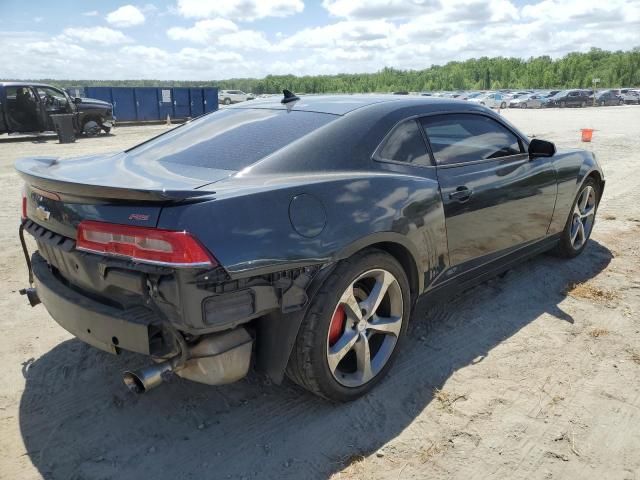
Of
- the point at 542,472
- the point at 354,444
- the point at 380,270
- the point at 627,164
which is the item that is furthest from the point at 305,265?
the point at 627,164

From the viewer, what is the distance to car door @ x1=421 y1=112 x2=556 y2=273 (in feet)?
10.7

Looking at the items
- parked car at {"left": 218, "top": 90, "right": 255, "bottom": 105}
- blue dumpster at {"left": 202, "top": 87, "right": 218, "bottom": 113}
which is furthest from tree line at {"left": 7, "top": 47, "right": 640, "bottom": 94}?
blue dumpster at {"left": 202, "top": 87, "right": 218, "bottom": 113}

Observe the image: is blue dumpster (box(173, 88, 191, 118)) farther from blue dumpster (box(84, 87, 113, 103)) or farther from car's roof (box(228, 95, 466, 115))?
car's roof (box(228, 95, 466, 115))

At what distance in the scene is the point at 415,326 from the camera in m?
3.63

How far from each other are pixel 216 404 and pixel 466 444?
4.26ft

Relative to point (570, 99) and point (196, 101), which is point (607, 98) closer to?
point (570, 99)

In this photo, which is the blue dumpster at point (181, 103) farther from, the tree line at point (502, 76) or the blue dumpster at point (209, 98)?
the tree line at point (502, 76)

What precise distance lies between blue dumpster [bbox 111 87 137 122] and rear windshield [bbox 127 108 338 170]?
971 inches

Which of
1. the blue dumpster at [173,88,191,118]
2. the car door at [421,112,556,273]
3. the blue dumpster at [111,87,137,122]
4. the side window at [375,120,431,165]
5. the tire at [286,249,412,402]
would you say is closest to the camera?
the tire at [286,249,412,402]

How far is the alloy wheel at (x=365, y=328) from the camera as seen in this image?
8.77 feet

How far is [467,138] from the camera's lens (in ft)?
11.9

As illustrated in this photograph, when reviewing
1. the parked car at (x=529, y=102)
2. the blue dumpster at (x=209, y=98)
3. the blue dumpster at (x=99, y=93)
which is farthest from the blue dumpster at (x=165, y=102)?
the parked car at (x=529, y=102)

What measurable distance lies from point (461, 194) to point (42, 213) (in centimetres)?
237

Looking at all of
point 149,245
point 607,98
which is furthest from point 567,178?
point 607,98
